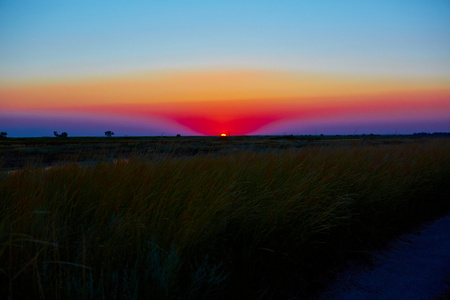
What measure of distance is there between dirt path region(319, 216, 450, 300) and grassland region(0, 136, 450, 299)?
0.76 ft

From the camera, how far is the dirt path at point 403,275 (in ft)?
11.7

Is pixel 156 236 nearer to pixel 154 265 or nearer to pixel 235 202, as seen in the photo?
pixel 154 265

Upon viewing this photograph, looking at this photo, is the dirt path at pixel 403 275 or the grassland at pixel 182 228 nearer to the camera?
the grassland at pixel 182 228

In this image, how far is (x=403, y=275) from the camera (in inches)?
157

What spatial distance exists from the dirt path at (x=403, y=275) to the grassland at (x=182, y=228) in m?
0.23

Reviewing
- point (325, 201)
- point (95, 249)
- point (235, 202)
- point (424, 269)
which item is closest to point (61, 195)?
point (95, 249)

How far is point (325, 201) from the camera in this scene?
463cm

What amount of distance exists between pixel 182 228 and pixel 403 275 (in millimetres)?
2652

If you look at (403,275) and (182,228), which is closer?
(182,228)

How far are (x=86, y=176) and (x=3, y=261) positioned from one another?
6.20 feet

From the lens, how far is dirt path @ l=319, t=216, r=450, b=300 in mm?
3561

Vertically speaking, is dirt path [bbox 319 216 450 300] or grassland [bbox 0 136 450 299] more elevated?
grassland [bbox 0 136 450 299]

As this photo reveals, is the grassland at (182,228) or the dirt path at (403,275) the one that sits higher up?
the grassland at (182,228)

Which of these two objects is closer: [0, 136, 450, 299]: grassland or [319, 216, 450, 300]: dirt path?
[0, 136, 450, 299]: grassland
